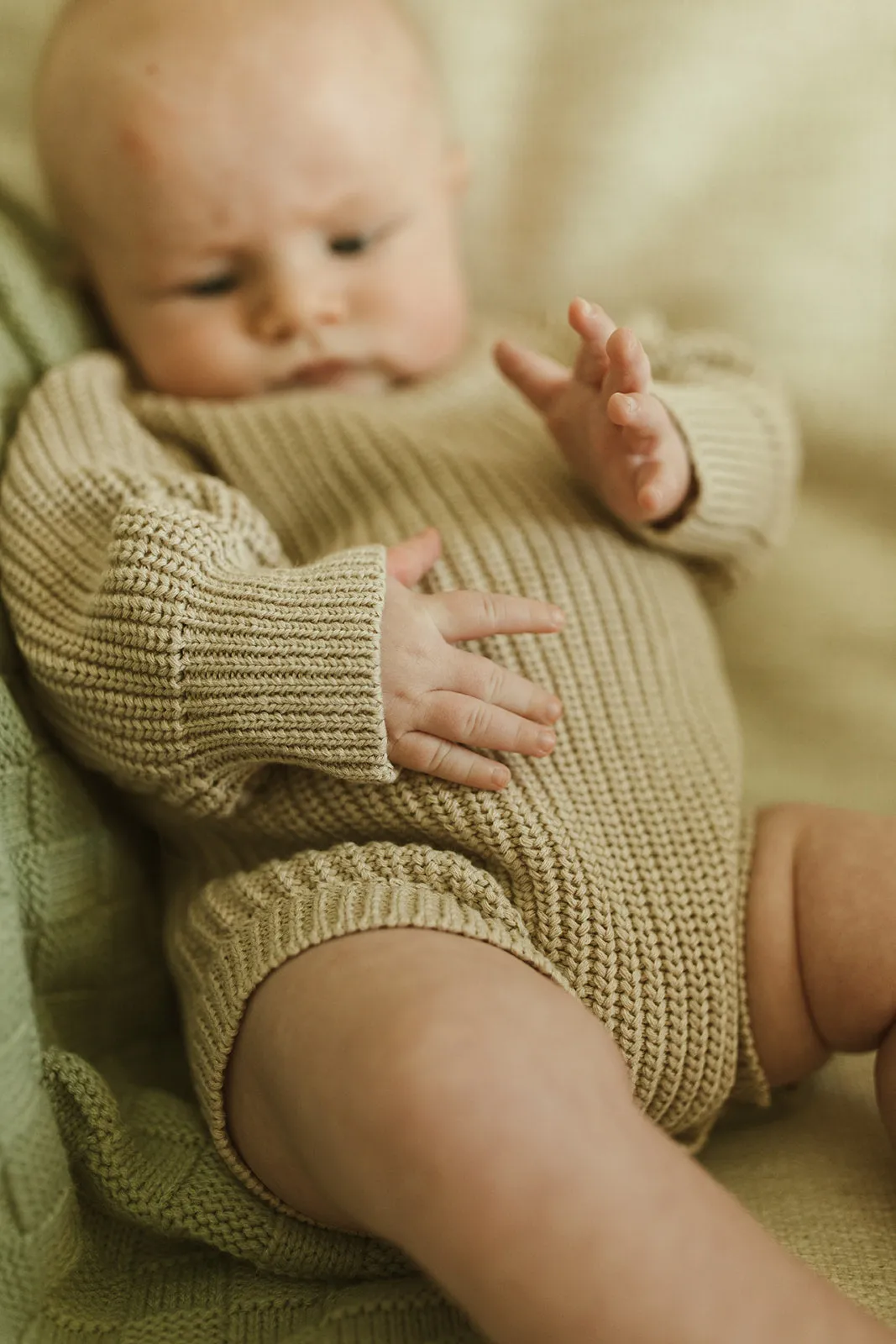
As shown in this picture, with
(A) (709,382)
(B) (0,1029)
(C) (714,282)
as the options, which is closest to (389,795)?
(B) (0,1029)

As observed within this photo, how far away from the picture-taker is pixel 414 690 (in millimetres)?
823

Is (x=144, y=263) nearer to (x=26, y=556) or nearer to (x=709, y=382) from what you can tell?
(x=26, y=556)

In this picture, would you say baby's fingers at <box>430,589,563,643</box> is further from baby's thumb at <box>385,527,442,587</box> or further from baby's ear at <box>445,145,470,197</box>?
baby's ear at <box>445,145,470,197</box>

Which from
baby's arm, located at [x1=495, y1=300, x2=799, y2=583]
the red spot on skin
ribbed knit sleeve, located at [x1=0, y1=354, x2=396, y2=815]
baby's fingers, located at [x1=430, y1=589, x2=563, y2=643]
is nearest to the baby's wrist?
baby's arm, located at [x1=495, y1=300, x2=799, y2=583]

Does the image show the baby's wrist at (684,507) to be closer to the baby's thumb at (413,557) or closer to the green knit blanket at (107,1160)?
the baby's thumb at (413,557)

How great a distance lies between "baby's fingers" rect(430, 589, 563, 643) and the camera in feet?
2.81

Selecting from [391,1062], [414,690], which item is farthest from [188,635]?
[391,1062]

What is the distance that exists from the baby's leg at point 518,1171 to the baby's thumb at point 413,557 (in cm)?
29

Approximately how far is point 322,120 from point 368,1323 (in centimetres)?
91

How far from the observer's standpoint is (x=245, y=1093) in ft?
2.54

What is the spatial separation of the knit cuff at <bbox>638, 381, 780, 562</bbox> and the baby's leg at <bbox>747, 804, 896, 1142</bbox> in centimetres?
26

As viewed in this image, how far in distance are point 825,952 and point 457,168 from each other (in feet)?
2.69

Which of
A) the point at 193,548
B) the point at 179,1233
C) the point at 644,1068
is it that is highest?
the point at 193,548

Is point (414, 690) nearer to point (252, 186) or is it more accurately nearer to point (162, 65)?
point (252, 186)
